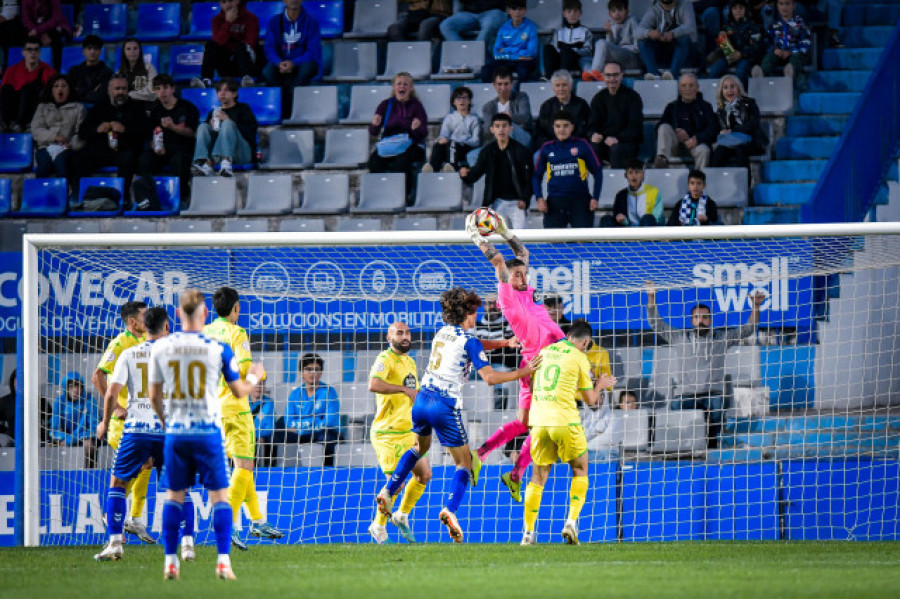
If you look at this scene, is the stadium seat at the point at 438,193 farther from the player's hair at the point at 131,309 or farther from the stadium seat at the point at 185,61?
the player's hair at the point at 131,309

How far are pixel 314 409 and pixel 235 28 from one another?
7.01 m

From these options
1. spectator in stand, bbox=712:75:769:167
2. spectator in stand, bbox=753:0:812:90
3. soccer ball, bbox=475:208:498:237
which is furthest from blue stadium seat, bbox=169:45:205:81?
soccer ball, bbox=475:208:498:237

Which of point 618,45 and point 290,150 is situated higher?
point 618,45

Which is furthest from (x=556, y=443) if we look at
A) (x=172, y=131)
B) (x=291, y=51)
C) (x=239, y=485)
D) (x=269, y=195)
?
(x=291, y=51)

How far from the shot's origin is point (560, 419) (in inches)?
386

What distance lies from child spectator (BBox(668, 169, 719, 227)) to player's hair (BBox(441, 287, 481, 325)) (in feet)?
13.6

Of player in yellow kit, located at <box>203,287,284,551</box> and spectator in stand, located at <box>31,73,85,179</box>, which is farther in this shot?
spectator in stand, located at <box>31,73,85,179</box>

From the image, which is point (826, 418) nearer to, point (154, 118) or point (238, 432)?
point (238, 432)

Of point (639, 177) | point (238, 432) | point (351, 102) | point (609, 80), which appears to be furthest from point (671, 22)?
point (238, 432)

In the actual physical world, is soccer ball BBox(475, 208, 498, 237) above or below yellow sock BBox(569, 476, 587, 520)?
above

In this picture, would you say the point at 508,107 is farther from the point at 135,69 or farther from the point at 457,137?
the point at 135,69

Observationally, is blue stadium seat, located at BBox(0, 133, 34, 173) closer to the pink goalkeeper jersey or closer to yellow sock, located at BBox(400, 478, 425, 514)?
yellow sock, located at BBox(400, 478, 425, 514)

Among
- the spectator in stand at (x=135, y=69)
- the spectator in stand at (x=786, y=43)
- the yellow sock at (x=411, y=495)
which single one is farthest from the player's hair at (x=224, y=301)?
the spectator in stand at (x=786, y=43)

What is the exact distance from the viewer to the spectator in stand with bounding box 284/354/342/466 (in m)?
12.0
